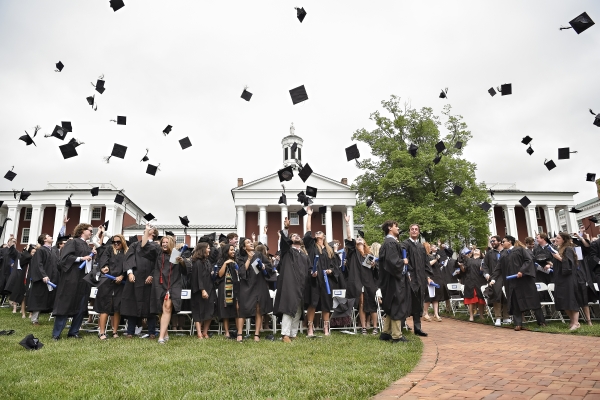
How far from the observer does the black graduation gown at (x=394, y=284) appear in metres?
7.15

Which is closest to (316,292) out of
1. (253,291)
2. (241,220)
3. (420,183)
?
(253,291)

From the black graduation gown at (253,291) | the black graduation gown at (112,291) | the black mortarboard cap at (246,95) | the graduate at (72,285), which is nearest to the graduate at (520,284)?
the black graduation gown at (253,291)

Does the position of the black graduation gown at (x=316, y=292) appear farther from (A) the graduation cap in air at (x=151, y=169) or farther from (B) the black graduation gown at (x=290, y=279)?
(A) the graduation cap in air at (x=151, y=169)

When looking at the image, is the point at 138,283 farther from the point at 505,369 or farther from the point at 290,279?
the point at 505,369

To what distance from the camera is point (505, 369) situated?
4965 millimetres

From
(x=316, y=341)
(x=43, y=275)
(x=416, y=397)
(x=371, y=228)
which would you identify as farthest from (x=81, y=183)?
(x=416, y=397)

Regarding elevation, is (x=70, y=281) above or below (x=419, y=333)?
above

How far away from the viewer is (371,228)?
28469mm

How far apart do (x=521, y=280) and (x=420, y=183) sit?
846 inches

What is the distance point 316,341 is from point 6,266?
1141cm

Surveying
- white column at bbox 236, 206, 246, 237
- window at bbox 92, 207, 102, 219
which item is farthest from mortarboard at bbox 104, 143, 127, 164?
window at bbox 92, 207, 102, 219

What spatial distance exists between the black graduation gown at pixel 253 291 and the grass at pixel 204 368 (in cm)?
72

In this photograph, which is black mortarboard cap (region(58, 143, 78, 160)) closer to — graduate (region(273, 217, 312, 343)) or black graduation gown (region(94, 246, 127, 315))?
black graduation gown (region(94, 246, 127, 315))

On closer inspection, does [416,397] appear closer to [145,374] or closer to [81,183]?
[145,374]
